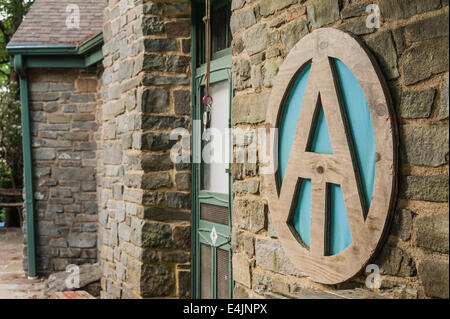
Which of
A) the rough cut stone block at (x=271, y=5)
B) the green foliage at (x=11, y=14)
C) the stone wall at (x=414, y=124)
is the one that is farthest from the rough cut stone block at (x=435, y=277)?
the green foliage at (x=11, y=14)

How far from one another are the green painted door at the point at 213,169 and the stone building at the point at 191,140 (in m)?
0.02

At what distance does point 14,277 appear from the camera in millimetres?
7699

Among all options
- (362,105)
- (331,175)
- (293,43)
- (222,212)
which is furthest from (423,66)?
(222,212)

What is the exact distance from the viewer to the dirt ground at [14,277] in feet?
22.1

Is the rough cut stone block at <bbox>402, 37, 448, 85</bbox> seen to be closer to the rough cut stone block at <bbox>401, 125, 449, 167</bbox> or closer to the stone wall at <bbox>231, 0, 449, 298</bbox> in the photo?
the stone wall at <bbox>231, 0, 449, 298</bbox>

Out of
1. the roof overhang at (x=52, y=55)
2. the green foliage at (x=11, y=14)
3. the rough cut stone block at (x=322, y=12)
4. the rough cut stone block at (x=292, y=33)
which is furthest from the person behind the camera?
the green foliage at (x=11, y=14)

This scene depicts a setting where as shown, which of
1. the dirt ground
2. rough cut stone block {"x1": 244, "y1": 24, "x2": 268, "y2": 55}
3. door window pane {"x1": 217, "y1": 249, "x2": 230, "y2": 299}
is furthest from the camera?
the dirt ground

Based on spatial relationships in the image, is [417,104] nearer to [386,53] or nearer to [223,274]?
[386,53]

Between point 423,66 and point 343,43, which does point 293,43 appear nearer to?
point 343,43

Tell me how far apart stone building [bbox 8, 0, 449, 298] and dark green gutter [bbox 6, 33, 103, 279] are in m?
0.02

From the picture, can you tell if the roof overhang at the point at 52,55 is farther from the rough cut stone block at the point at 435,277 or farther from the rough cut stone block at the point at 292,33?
the rough cut stone block at the point at 435,277

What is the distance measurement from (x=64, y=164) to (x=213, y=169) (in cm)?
418

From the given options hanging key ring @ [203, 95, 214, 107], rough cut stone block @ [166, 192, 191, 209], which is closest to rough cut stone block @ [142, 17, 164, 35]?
hanging key ring @ [203, 95, 214, 107]

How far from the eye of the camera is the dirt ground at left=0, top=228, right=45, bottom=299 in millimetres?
6746
